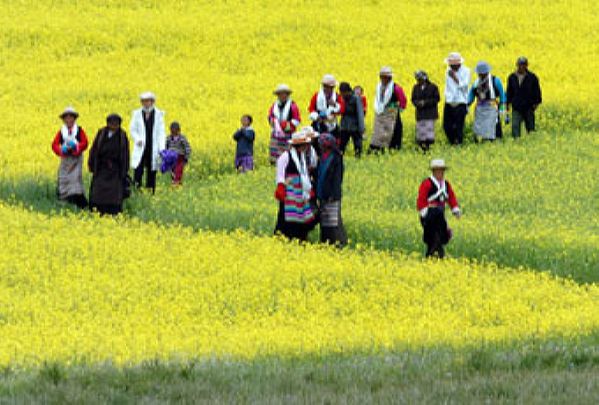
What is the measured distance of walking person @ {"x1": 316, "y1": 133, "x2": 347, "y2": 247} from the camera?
22.8m

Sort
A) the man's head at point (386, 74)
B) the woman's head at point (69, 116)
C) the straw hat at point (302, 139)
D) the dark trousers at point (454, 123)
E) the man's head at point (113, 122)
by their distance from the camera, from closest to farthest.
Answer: the straw hat at point (302, 139)
the man's head at point (113, 122)
the woman's head at point (69, 116)
the man's head at point (386, 74)
the dark trousers at point (454, 123)

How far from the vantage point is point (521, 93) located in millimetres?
34188

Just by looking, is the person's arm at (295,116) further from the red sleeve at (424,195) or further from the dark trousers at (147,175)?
the red sleeve at (424,195)

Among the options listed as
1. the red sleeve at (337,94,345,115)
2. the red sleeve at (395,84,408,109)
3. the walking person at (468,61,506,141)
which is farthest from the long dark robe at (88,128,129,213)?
the walking person at (468,61,506,141)

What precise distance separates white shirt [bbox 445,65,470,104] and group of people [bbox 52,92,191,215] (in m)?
6.75

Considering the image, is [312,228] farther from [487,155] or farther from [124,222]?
[487,155]

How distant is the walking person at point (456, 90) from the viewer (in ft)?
109

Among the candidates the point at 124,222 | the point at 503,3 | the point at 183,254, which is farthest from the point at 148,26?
the point at 183,254

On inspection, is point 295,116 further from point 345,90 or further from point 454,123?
point 454,123

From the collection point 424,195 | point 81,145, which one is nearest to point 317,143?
point 424,195

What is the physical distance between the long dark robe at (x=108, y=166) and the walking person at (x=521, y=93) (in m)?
10.6

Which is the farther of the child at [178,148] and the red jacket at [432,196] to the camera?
the child at [178,148]

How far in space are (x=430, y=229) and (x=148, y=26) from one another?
30.0m

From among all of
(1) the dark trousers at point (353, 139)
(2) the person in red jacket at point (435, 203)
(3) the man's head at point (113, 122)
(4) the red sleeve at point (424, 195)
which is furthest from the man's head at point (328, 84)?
(4) the red sleeve at point (424, 195)
